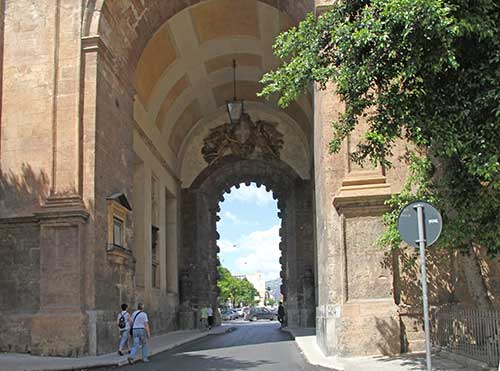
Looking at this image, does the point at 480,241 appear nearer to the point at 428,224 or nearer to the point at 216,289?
the point at 428,224

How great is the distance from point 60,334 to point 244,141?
18.8 metres

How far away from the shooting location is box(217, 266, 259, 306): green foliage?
10031cm

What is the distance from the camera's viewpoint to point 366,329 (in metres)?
12.5

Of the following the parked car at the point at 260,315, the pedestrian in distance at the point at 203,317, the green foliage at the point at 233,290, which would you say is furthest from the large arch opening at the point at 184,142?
the green foliage at the point at 233,290

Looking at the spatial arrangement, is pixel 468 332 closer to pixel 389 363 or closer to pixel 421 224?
pixel 389 363

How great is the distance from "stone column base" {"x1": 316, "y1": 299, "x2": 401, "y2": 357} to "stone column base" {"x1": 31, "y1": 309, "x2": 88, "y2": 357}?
5.77 m

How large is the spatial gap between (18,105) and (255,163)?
1739cm

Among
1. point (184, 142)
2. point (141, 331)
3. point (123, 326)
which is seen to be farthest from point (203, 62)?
point (141, 331)

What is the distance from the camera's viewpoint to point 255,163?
A: 32.6 m

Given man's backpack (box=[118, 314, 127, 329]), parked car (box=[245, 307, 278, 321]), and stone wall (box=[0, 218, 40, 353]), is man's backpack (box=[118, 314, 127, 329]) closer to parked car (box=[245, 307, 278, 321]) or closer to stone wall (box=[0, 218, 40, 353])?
stone wall (box=[0, 218, 40, 353])

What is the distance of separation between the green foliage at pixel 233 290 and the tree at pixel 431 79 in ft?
272

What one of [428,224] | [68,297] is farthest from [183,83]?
[428,224]

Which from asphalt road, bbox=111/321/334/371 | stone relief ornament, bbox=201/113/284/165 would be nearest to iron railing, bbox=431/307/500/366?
asphalt road, bbox=111/321/334/371

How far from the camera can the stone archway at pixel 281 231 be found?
30.6 meters
